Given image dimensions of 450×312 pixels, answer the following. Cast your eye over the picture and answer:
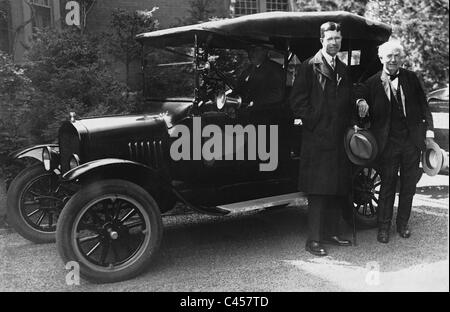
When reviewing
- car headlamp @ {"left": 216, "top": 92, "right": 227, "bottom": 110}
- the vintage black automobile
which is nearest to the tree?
the vintage black automobile

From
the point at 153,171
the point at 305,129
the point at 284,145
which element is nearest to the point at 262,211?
the point at 284,145

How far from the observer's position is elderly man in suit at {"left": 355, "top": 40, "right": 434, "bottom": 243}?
415 centimetres

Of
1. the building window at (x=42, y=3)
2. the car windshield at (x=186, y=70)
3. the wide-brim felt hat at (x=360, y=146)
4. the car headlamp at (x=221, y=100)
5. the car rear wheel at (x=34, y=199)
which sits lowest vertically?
the car rear wheel at (x=34, y=199)

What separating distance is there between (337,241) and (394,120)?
1.16m

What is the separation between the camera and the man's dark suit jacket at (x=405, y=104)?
4152 millimetres

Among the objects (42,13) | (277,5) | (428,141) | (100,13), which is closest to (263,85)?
(428,141)

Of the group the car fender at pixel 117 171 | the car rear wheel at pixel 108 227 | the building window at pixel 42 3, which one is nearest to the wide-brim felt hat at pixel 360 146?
the car fender at pixel 117 171

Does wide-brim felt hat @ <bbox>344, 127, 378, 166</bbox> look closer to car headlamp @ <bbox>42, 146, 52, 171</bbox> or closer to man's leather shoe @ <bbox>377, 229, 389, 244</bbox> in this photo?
man's leather shoe @ <bbox>377, 229, 389, 244</bbox>

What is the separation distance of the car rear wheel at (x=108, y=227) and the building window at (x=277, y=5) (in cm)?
800

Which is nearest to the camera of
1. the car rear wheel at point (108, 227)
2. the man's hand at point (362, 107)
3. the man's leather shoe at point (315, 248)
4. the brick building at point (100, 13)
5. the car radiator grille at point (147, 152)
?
the car rear wheel at point (108, 227)

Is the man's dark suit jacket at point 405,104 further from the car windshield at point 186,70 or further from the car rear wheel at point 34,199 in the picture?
the car rear wheel at point 34,199

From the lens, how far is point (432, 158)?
4328mm

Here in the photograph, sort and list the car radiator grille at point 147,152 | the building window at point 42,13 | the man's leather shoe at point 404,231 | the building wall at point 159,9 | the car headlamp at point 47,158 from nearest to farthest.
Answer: the car radiator grille at point 147,152
the car headlamp at point 47,158
the man's leather shoe at point 404,231
the building window at point 42,13
the building wall at point 159,9

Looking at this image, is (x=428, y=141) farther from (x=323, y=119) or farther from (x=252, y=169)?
(x=252, y=169)
